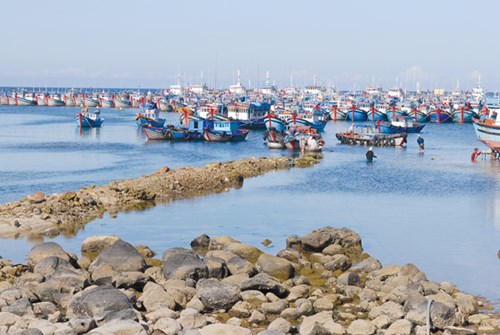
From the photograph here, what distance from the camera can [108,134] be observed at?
7938 centimetres

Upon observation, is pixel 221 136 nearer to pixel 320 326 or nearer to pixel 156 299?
pixel 156 299

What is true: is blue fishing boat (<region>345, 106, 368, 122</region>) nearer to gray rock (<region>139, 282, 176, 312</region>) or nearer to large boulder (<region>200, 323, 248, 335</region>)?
gray rock (<region>139, 282, 176, 312</region>)

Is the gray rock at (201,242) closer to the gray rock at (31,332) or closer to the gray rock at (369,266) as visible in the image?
the gray rock at (369,266)

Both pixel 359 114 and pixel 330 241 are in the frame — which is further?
pixel 359 114

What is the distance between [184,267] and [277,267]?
8.14ft

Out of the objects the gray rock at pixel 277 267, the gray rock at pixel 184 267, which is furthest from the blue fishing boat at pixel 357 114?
the gray rock at pixel 184 267

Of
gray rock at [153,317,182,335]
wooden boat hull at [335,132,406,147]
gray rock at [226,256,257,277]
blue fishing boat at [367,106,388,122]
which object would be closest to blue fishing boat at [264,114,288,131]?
wooden boat hull at [335,132,406,147]

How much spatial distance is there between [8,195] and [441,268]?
2159 cm

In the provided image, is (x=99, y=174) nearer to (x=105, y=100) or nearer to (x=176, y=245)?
(x=176, y=245)

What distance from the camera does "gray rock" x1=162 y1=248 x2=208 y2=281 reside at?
19.7 m

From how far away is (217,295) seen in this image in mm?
17922

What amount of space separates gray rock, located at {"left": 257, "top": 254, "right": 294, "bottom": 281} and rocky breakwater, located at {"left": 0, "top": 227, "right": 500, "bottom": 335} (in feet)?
0.08

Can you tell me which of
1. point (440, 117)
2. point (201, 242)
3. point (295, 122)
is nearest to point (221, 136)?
point (295, 122)

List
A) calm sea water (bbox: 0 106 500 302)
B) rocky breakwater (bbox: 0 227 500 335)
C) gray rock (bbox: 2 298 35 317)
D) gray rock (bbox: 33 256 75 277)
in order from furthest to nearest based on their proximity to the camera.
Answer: calm sea water (bbox: 0 106 500 302), gray rock (bbox: 33 256 75 277), gray rock (bbox: 2 298 35 317), rocky breakwater (bbox: 0 227 500 335)
